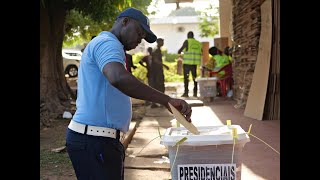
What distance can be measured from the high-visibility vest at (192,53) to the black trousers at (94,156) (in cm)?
1066

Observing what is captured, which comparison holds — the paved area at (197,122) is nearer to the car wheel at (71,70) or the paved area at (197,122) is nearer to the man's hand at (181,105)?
the man's hand at (181,105)

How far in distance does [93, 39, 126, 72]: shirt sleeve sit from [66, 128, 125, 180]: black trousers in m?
0.48

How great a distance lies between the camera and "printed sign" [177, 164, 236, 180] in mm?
2688

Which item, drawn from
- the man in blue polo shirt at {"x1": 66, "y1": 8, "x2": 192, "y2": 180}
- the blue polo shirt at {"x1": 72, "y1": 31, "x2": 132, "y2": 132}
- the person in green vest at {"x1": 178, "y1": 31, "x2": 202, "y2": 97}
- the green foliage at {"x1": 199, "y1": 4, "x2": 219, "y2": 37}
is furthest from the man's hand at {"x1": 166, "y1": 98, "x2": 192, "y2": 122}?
the green foliage at {"x1": 199, "y1": 4, "x2": 219, "y2": 37}

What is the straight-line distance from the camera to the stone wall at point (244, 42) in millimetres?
9227

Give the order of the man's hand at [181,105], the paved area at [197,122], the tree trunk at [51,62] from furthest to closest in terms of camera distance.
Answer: the tree trunk at [51,62] < the paved area at [197,122] < the man's hand at [181,105]

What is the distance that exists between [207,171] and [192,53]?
34.9 feet

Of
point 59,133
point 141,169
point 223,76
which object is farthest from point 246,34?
point 141,169

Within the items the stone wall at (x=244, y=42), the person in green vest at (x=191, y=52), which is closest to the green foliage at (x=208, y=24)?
the person in green vest at (x=191, y=52)

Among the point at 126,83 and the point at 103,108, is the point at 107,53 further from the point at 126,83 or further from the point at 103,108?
the point at 103,108

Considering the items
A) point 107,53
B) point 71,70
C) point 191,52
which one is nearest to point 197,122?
point 191,52

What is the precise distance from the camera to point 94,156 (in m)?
2.62
